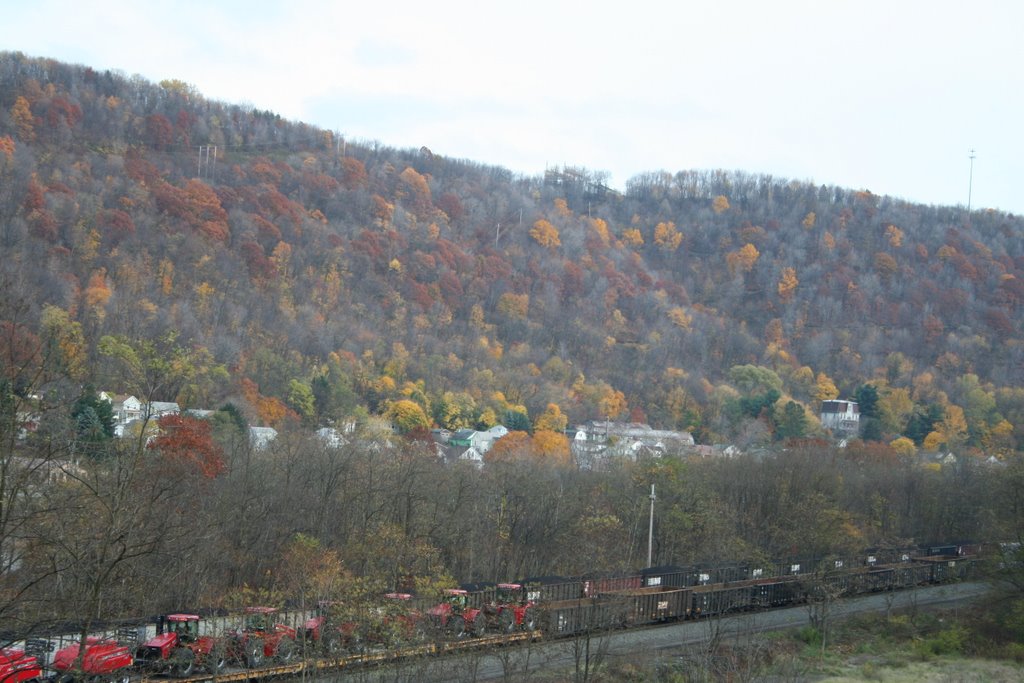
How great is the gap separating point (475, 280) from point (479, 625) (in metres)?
112

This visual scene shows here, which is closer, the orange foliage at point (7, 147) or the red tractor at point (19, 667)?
the red tractor at point (19, 667)

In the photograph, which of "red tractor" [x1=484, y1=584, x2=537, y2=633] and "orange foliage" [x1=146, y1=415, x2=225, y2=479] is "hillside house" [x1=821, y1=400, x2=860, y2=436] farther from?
"red tractor" [x1=484, y1=584, x2=537, y2=633]

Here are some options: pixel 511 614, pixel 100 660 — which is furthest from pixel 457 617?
pixel 100 660

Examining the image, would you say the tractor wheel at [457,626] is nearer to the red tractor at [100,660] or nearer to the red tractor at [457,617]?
the red tractor at [457,617]

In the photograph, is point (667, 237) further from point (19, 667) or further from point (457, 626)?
point (19, 667)

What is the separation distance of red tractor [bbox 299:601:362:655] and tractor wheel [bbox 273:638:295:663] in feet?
1.15

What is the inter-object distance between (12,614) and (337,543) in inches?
988

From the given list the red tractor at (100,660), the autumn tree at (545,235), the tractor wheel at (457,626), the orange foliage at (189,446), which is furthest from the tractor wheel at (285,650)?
the autumn tree at (545,235)

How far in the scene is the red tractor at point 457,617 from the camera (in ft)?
80.7

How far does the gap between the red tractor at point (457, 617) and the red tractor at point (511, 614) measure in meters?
0.35

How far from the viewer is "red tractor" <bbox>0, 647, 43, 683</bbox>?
602 inches

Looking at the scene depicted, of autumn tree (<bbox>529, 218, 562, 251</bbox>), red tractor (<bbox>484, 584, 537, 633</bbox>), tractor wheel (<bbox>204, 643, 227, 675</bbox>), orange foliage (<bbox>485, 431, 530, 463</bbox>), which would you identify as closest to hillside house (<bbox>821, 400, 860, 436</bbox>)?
orange foliage (<bbox>485, 431, 530, 463</bbox>)

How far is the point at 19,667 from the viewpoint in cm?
1712

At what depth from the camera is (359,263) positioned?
12644 centimetres
